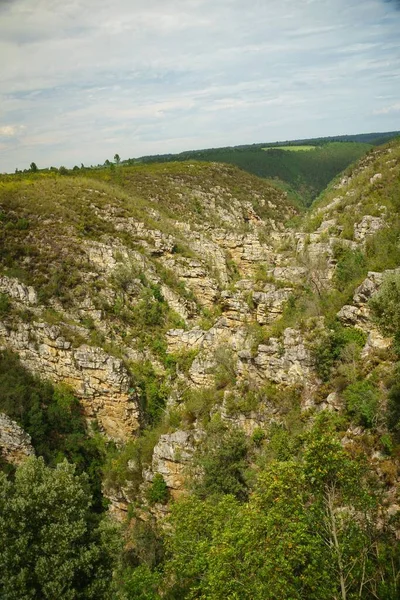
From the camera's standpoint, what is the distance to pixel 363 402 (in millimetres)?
19719

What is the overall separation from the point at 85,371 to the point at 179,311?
1344 centimetres

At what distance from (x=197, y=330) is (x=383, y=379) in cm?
2053

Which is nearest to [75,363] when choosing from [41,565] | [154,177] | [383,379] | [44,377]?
[44,377]

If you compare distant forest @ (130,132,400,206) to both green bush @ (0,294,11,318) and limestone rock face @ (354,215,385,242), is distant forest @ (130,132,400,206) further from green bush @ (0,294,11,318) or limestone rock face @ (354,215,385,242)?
green bush @ (0,294,11,318)

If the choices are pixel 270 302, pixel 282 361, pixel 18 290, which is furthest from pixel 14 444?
pixel 270 302

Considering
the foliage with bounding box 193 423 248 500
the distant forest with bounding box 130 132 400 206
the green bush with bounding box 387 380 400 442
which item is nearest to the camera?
the green bush with bounding box 387 380 400 442

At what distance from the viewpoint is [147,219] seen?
193ft

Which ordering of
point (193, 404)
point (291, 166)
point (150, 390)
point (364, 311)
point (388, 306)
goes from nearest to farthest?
1. point (388, 306)
2. point (364, 311)
3. point (193, 404)
4. point (150, 390)
5. point (291, 166)

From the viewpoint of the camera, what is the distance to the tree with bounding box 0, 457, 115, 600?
54.4 feet

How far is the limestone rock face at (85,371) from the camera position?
116 ft

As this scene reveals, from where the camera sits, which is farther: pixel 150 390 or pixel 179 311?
pixel 179 311

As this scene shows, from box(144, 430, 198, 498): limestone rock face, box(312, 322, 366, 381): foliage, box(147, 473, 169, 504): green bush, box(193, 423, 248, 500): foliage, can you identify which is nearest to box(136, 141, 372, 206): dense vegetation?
box(312, 322, 366, 381): foliage

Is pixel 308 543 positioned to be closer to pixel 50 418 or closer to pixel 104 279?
pixel 50 418

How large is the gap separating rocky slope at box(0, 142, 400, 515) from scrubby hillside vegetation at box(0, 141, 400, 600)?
17 centimetres
